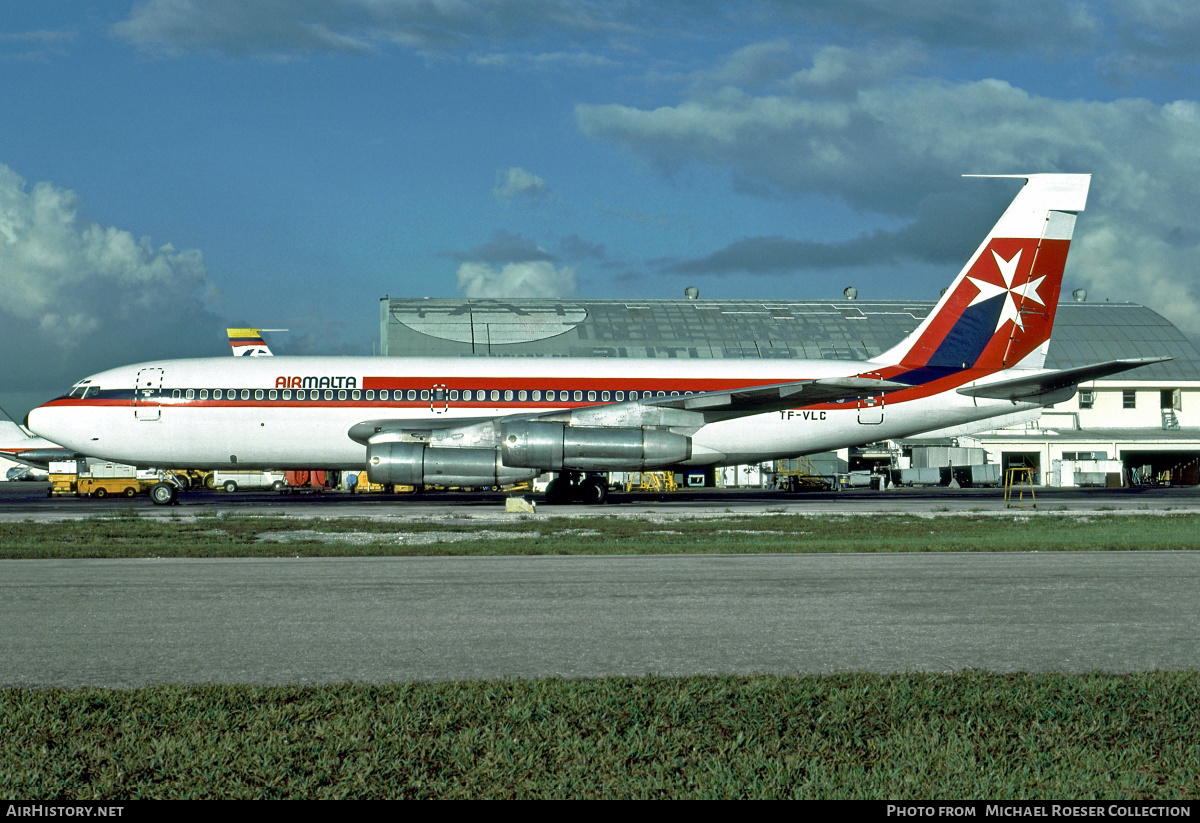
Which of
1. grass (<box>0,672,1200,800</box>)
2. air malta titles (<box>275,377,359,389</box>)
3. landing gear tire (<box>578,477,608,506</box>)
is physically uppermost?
air malta titles (<box>275,377,359,389</box>)

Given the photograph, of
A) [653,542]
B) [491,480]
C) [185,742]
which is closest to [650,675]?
[185,742]

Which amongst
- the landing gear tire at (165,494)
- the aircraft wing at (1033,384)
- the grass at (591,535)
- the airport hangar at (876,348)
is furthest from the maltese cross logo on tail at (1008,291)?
the airport hangar at (876,348)

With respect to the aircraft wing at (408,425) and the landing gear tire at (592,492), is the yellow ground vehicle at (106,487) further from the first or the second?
the landing gear tire at (592,492)

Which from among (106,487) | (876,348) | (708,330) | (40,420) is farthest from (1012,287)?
(106,487)

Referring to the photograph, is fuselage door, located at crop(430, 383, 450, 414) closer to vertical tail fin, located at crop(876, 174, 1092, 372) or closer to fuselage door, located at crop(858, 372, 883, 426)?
fuselage door, located at crop(858, 372, 883, 426)

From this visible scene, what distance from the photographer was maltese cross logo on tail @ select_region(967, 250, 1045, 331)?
32500 millimetres

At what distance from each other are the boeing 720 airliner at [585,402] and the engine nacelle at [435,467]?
42 millimetres

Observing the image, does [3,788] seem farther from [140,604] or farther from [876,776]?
[140,604]

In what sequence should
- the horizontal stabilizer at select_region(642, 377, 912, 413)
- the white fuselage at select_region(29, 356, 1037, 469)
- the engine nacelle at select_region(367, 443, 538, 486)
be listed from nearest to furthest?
the engine nacelle at select_region(367, 443, 538, 486), the horizontal stabilizer at select_region(642, 377, 912, 413), the white fuselage at select_region(29, 356, 1037, 469)

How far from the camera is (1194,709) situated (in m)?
6.34

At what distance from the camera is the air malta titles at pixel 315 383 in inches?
1216

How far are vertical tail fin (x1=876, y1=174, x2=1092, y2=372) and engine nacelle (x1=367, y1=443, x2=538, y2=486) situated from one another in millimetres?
13696

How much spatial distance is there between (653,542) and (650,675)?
36.7 feet

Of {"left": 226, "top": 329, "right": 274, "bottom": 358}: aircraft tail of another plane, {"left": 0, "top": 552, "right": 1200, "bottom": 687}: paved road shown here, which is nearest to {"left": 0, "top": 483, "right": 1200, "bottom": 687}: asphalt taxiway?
{"left": 0, "top": 552, "right": 1200, "bottom": 687}: paved road
